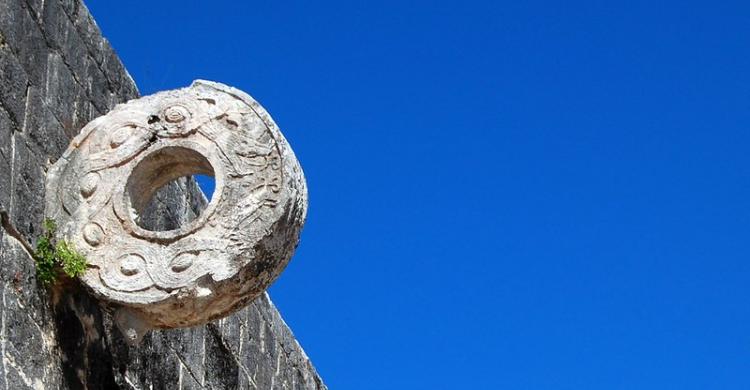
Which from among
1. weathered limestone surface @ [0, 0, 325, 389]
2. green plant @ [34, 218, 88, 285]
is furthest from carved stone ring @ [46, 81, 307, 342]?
weathered limestone surface @ [0, 0, 325, 389]

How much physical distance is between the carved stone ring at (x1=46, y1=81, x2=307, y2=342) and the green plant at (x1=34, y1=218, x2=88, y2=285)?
1.4 inches

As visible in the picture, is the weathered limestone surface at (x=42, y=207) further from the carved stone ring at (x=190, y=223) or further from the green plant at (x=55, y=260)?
the carved stone ring at (x=190, y=223)

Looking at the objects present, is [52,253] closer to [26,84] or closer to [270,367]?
[26,84]

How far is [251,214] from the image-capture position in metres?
5.62

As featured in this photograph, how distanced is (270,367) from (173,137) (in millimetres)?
3015

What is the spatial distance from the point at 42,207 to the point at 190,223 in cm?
52

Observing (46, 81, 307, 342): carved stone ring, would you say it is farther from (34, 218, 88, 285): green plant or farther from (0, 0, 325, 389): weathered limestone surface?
(0, 0, 325, 389): weathered limestone surface

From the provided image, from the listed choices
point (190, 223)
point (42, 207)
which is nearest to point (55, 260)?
point (42, 207)

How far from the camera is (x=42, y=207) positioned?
5637mm

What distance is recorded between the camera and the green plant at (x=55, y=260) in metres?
5.49

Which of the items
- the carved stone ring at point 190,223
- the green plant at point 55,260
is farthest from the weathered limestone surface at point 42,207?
the carved stone ring at point 190,223

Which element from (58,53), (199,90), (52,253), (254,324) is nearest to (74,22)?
(58,53)

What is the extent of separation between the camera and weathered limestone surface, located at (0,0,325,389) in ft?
17.4

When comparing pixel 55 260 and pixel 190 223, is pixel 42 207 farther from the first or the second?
pixel 190 223
